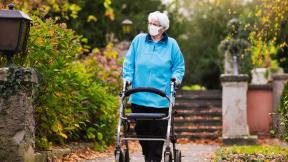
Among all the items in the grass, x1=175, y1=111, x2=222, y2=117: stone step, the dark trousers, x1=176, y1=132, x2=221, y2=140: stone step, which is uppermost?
the dark trousers

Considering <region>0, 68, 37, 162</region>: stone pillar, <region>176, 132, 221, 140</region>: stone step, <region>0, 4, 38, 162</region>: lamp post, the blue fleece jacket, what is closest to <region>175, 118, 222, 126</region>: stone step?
<region>176, 132, 221, 140</region>: stone step

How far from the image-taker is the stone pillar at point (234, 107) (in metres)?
14.2

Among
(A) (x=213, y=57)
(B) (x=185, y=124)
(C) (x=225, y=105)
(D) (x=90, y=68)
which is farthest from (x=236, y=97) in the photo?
(A) (x=213, y=57)

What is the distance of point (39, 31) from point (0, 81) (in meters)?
1.75

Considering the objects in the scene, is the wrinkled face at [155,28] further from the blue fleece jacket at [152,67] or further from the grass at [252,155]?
the grass at [252,155]

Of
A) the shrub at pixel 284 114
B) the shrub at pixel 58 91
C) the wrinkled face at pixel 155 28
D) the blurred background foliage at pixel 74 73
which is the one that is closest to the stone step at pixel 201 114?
the blurred background foliage at pixel 74 73

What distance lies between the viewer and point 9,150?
280 inches

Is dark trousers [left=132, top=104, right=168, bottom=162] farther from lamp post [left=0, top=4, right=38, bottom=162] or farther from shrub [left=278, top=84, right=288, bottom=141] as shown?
shrub [left=278, top=84, right=288, bottom=141]

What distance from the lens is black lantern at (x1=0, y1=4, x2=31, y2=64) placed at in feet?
24.0

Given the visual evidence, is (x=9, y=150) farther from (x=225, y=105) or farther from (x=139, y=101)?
(x=225, y=105)

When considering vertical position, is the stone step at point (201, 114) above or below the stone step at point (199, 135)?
above

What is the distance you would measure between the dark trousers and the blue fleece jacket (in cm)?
8

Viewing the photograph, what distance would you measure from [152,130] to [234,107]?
7752 millimetres

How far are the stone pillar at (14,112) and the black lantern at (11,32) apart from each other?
1.17ft
